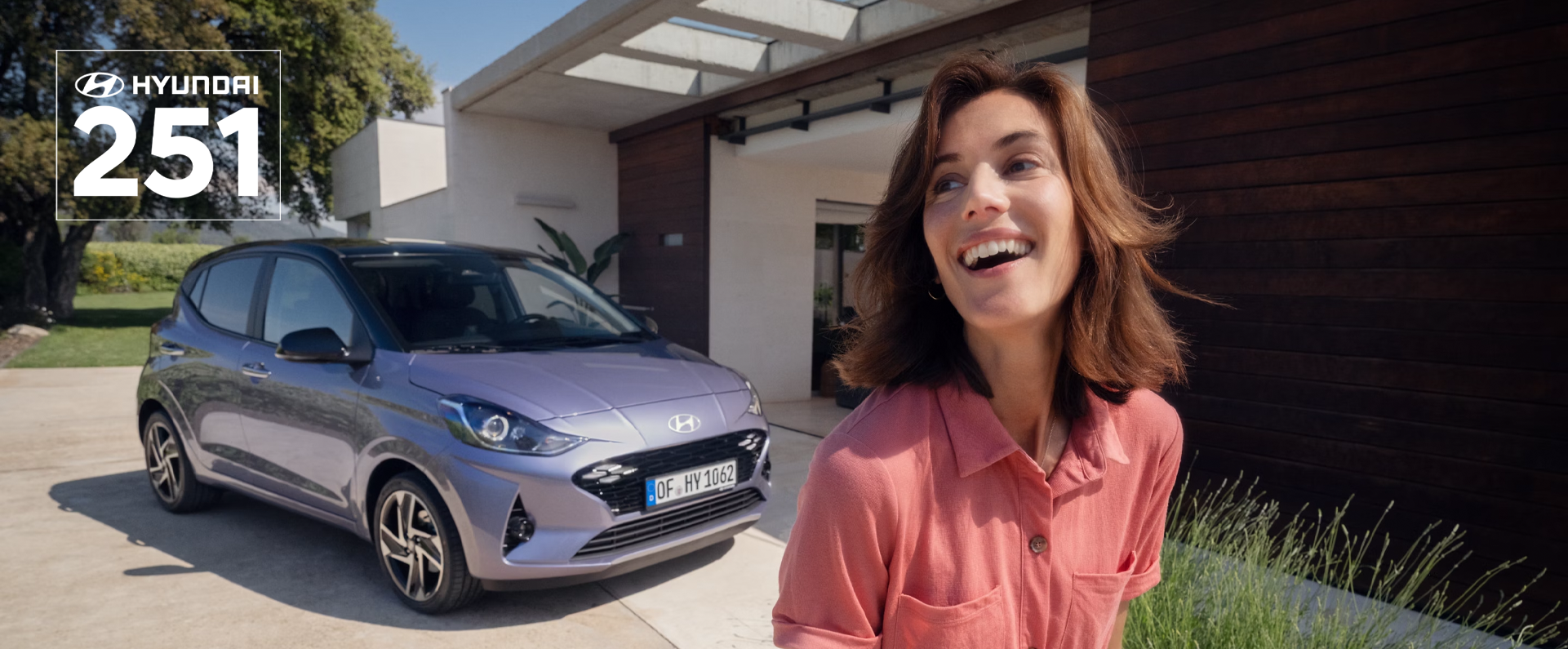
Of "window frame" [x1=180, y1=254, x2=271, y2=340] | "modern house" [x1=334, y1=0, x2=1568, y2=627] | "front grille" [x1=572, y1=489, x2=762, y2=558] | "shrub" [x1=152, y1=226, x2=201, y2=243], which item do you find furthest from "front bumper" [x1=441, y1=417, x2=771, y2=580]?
"shrub" [x1=152, y1=226, x2=201, y2=243]

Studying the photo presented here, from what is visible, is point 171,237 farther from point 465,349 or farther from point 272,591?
point 465,349

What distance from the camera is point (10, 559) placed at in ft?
14.0

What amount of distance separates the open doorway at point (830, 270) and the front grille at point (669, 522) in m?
6.12

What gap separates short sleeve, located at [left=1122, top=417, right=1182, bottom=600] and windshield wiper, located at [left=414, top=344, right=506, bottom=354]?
3.14 meters

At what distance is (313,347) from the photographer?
3.73 meters

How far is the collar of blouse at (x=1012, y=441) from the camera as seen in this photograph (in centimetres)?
111

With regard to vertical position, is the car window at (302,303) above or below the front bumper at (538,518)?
above

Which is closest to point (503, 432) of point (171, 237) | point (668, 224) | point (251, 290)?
point (251, 290)

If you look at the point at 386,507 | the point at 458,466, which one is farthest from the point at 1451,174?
the point at 386,507

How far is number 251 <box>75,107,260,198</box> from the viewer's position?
52.6 ft

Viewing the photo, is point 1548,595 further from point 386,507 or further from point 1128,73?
point 386,507

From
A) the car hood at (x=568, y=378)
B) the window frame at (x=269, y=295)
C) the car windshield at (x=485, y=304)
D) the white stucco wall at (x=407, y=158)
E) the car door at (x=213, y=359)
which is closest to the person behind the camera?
the car hood at (x=568, y=378)

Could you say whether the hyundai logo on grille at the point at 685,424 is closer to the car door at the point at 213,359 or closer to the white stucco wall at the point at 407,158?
the car door at the point at 213,359

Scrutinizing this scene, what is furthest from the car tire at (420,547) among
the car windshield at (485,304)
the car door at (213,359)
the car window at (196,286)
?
the car window at (196,286)
